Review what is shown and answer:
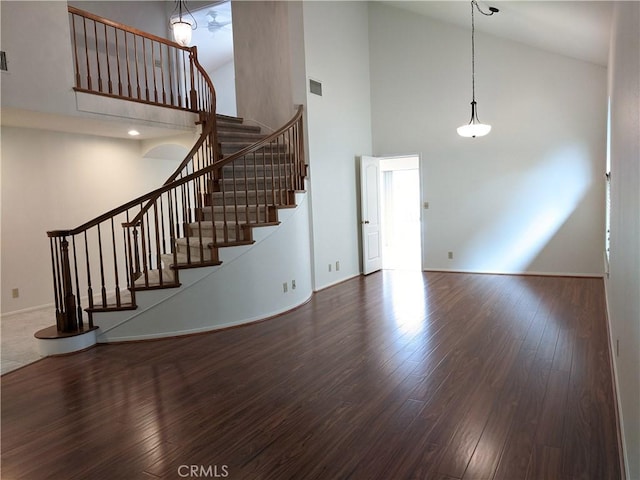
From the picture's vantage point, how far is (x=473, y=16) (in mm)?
6516

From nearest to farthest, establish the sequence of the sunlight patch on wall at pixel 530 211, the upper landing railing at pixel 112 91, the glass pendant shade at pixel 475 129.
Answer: the upper landing railing at pixel 112 91
the glass pendant shade at pixel 475 129
the sunlight patch on wall at pixel 530 211

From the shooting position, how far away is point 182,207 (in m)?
5.44

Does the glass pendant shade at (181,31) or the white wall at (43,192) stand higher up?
the glass pendant shade at (181,31)

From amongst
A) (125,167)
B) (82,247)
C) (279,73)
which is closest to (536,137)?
(279,73)

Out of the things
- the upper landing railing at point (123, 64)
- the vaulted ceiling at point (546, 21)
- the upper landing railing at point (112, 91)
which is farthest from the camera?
the upper landing railing at point (123, 64)

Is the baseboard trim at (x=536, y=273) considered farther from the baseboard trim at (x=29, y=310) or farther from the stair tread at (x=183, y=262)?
the baseboard trim at (x=29, y=310)

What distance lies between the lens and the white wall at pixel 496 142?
6.55 m

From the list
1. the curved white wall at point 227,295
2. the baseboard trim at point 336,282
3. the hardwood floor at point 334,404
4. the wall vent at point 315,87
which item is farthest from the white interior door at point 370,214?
A: the hardwood floor at point 334,404

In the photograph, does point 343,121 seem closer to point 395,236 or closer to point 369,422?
point 395,236

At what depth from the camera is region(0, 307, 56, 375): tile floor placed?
3996 mm

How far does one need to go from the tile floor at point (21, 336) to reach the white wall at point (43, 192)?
1.03 ft

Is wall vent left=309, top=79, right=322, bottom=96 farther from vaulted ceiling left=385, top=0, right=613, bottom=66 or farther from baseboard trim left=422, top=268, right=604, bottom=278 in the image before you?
baseboard trim left=422, top=268, right=604, bottom=278

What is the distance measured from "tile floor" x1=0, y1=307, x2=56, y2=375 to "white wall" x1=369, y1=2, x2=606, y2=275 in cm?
575

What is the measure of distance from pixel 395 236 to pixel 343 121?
4.58m
